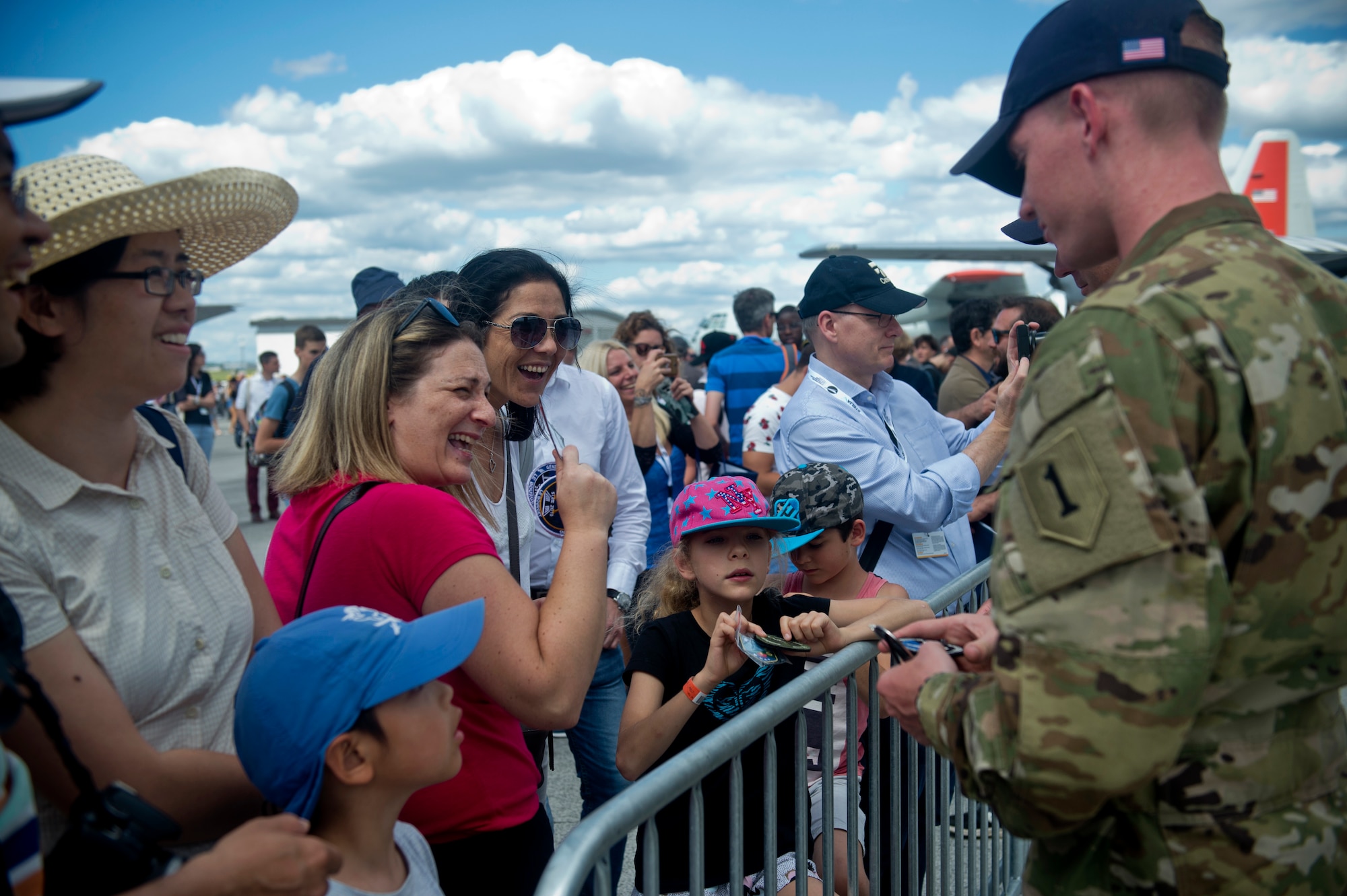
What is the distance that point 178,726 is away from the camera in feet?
4.57

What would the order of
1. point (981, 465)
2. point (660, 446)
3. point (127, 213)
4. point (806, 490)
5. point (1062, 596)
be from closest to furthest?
point (1062, 596) < point (127, 213) < point (806, 490) < point (981, 465) < point (660, 446)

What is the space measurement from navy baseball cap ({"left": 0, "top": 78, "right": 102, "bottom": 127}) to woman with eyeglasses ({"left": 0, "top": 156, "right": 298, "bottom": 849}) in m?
0.14

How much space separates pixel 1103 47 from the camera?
1.34 metres

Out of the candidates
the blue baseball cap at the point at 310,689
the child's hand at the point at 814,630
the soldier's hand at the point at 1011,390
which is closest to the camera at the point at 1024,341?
the soldier's hand at the point at 1011,390

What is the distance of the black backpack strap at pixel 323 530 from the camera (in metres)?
1.80

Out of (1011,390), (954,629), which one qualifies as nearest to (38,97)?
(954,629)

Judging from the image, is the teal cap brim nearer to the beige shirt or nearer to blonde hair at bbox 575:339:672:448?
the beige shirt

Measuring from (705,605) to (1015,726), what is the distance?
1.57 meters

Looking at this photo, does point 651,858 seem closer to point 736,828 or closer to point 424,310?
Result: point 736,828

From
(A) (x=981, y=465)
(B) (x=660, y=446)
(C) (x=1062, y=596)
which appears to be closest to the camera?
(C) (x=1062, y=596)

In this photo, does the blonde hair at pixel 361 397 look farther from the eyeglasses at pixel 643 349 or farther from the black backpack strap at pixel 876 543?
the eyeglasses at pixel 643 349

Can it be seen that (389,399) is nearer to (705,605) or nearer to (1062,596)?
(705,605)

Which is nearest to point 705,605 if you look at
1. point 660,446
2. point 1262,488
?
point 1262,488

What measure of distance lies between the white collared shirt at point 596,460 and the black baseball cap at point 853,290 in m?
0.90
